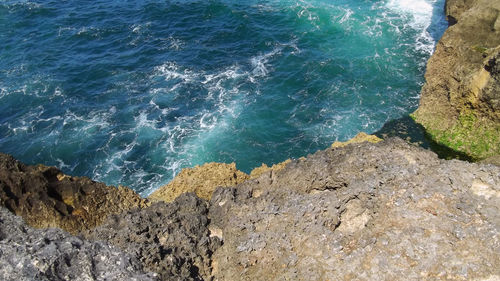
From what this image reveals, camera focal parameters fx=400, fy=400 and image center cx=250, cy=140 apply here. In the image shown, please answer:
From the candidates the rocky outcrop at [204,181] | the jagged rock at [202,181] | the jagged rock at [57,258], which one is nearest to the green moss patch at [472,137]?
the rocky outcrop at [204,181]

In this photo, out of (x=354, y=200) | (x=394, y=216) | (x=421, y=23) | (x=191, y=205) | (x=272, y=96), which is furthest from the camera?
(x=421, y=23)

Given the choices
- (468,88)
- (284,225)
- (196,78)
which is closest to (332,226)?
(284,225)

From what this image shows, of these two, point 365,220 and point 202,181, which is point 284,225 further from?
point 202,181

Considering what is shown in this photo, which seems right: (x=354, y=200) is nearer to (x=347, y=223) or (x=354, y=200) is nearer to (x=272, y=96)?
(x=347, y=223)

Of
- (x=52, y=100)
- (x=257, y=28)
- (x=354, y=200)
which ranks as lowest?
(x=52, y=100)

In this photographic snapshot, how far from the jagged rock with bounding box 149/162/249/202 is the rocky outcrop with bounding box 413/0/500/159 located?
66.8 ft

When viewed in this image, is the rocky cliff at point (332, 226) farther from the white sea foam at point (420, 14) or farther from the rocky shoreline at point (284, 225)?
the white sea foam at point (420, 14)

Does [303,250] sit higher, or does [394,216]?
[394,216]

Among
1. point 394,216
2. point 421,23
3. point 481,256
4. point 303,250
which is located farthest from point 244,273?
point 421,23

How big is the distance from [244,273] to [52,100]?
35.8 m

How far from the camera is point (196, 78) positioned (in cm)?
4706

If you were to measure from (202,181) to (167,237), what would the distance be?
707 cm

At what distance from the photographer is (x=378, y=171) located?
20.7 meters

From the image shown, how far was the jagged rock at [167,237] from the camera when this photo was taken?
60.8 feet
